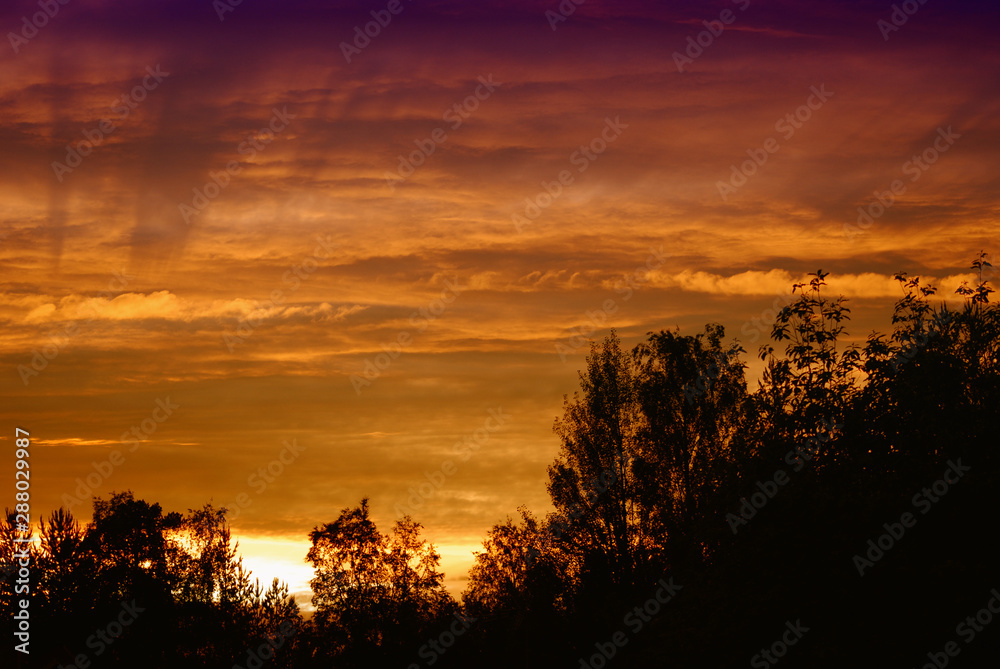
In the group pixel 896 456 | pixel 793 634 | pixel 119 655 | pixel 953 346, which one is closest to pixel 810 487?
pixel 896 456

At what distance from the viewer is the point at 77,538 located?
62.2 meters

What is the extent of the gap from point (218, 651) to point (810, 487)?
5348 cm

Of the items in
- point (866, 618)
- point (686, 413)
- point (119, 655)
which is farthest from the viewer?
point (119, 655)

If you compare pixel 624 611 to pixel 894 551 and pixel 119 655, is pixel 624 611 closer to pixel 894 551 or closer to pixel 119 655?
pixel 894 551

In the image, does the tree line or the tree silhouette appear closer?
the tree line

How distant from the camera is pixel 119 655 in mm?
57500

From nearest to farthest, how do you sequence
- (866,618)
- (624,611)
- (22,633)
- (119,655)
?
1. (866,618)
2. (624,611)
3. (22,633)
4. (119,655)

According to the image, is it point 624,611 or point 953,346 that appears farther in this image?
point 624,611

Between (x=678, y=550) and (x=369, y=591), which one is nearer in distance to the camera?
(x=678, y=550)

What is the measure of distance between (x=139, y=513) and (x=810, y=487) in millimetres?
54816

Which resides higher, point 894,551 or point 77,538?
point 77,538

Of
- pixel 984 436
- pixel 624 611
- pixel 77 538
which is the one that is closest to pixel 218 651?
pixel 77 538

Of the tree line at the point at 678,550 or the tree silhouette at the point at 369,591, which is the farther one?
the tree silhouette at the point at 369,591

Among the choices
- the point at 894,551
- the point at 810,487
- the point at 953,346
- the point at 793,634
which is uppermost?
the point at 953,346
